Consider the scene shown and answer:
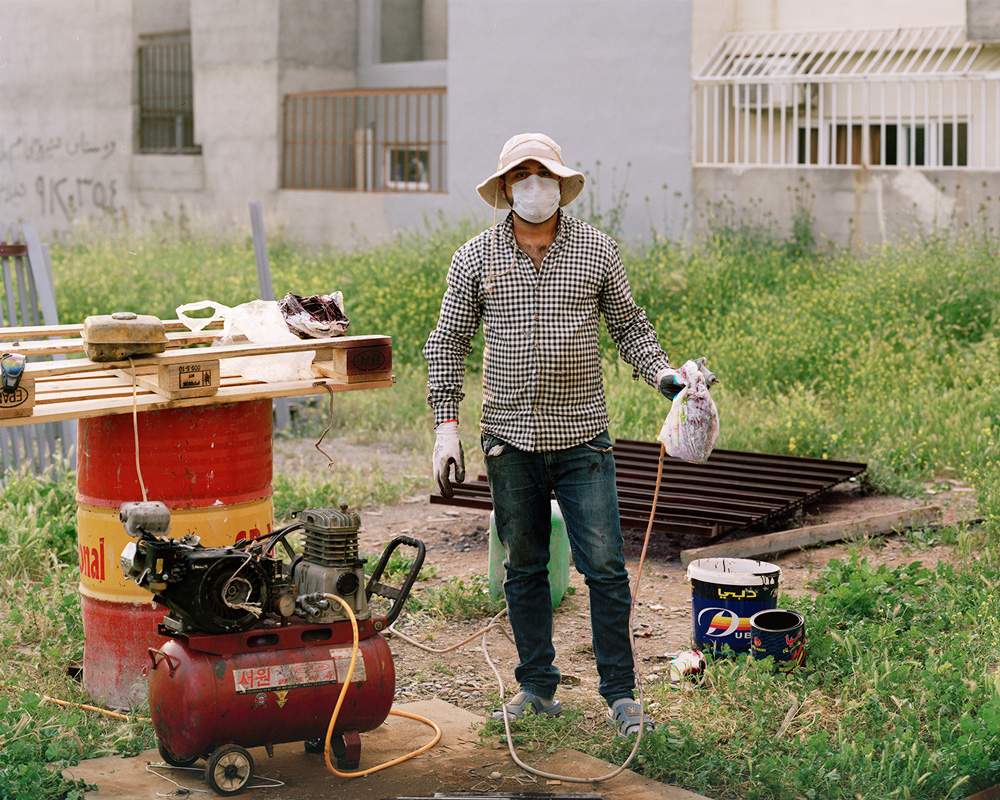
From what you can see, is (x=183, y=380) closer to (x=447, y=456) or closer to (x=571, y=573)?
(x=447, y=456)

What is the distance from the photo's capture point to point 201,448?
4.19m

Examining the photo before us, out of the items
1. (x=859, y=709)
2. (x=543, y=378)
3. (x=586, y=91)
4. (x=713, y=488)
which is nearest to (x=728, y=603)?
(x=859, y=709)

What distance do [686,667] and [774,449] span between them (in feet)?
12.9

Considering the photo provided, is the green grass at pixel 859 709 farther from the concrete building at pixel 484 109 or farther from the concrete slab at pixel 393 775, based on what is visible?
the concrete building at pixel 484 109

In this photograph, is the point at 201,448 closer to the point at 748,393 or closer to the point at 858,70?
the point at 748,393

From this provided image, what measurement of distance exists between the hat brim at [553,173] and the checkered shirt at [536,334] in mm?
68

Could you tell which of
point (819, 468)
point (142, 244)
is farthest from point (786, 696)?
point (142, 244)

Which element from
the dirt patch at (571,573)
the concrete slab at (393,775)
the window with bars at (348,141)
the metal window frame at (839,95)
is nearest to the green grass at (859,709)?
the concrete slab at (393,775)

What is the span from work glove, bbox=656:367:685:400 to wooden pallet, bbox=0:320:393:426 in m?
0.97

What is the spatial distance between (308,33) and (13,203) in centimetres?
688

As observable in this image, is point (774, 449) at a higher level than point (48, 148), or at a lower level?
lower

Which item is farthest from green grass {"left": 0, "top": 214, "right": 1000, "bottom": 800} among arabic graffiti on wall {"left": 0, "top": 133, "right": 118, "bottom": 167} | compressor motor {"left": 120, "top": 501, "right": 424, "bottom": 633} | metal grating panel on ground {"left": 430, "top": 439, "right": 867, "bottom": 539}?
arabic graffiti on wall {"left": 0, "top": 133, "right": 118, "bottom": 167}

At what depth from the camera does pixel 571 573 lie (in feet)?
20.1

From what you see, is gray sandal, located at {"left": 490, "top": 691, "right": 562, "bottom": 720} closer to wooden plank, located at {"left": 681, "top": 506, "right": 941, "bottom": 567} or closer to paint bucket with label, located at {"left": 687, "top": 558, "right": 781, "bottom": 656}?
paint bucket with label, located at {"left": 687, "top": 558, "right": 781, "bottom": 656}
